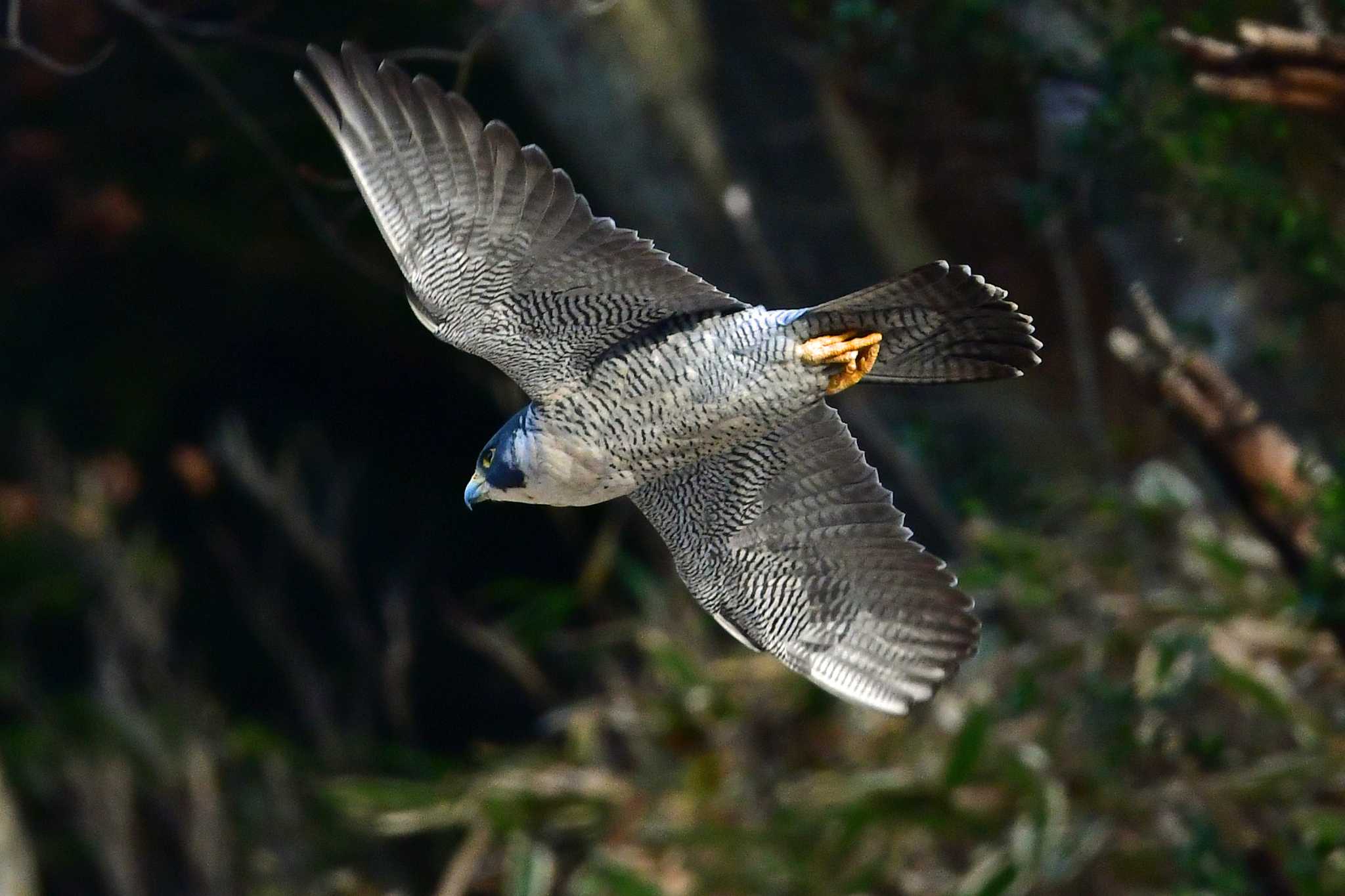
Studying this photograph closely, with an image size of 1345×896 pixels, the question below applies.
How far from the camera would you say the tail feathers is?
2998 mm

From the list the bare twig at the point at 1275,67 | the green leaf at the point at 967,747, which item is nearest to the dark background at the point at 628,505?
the green leaf at the point at 967,747

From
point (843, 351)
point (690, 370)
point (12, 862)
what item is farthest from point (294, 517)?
point (843, 351)

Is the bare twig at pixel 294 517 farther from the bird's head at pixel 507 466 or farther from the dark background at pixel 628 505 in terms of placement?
the bird's head at pixel 507 466

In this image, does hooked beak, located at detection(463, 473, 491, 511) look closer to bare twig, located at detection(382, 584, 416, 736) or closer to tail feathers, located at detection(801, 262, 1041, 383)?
tail feathers, located at detection(801, 262, 1041, 383)

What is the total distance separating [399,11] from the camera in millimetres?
6156

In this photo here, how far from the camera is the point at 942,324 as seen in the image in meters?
3.10

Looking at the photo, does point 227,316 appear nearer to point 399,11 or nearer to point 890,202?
point 399,11

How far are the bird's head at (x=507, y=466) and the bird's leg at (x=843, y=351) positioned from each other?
52 cm

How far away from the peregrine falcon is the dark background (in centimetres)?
75

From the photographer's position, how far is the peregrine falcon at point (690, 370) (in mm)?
2904

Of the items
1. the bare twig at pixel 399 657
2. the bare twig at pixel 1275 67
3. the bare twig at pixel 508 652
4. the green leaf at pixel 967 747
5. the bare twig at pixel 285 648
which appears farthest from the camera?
the bare twig at pixel 285 648

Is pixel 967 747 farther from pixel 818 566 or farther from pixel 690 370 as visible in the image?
pixel 690 370

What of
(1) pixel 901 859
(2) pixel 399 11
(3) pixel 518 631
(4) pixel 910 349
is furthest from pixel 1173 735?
(2) pixel 399 11

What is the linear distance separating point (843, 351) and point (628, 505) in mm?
4347
